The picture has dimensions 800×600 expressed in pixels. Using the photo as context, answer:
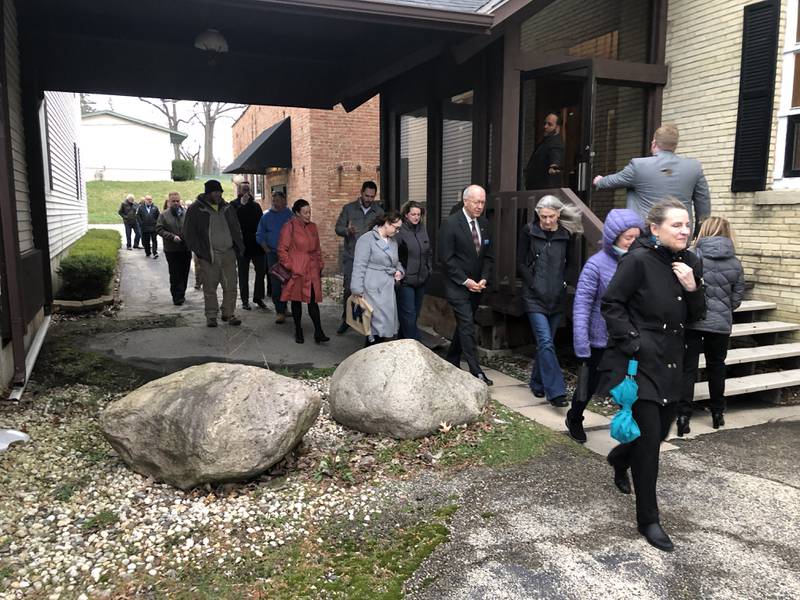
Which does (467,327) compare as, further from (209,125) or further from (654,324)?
(209,125)

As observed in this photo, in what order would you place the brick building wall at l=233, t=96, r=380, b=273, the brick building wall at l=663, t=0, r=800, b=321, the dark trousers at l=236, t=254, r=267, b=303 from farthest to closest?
the brick building wall at l=233, t=96, r=380, b=273 < the dark trousers at l=236, t=254, r=267, b=303 < the brick building wall at l=663, t=0, r=800, b=321

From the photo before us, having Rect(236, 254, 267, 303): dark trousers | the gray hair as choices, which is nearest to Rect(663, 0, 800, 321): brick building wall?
the gray hair

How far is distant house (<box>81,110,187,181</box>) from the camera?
46.8 meters

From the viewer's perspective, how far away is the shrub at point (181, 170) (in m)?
43.1

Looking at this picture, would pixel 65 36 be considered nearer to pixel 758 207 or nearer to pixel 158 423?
pixel 158 423

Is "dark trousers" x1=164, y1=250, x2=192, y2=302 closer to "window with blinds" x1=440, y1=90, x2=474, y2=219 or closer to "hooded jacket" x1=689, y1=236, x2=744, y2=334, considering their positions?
"window with blinds" x1=440, y1=90, x2=474, y2=219

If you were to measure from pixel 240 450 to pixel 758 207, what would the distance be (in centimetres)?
619

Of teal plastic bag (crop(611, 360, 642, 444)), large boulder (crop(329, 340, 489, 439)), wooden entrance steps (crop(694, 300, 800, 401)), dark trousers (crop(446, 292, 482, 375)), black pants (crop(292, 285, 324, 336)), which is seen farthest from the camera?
black pants (crop(292, 285, 324, 336))

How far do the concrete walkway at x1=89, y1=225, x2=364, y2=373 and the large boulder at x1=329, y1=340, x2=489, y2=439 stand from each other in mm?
1945

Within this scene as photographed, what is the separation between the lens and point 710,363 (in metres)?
5.12

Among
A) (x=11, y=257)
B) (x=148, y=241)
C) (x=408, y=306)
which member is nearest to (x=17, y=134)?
(x=11, y=257)

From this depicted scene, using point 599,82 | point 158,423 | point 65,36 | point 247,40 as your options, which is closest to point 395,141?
point 247,40

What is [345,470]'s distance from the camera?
4055 millimetres

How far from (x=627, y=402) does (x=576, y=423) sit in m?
1.64
